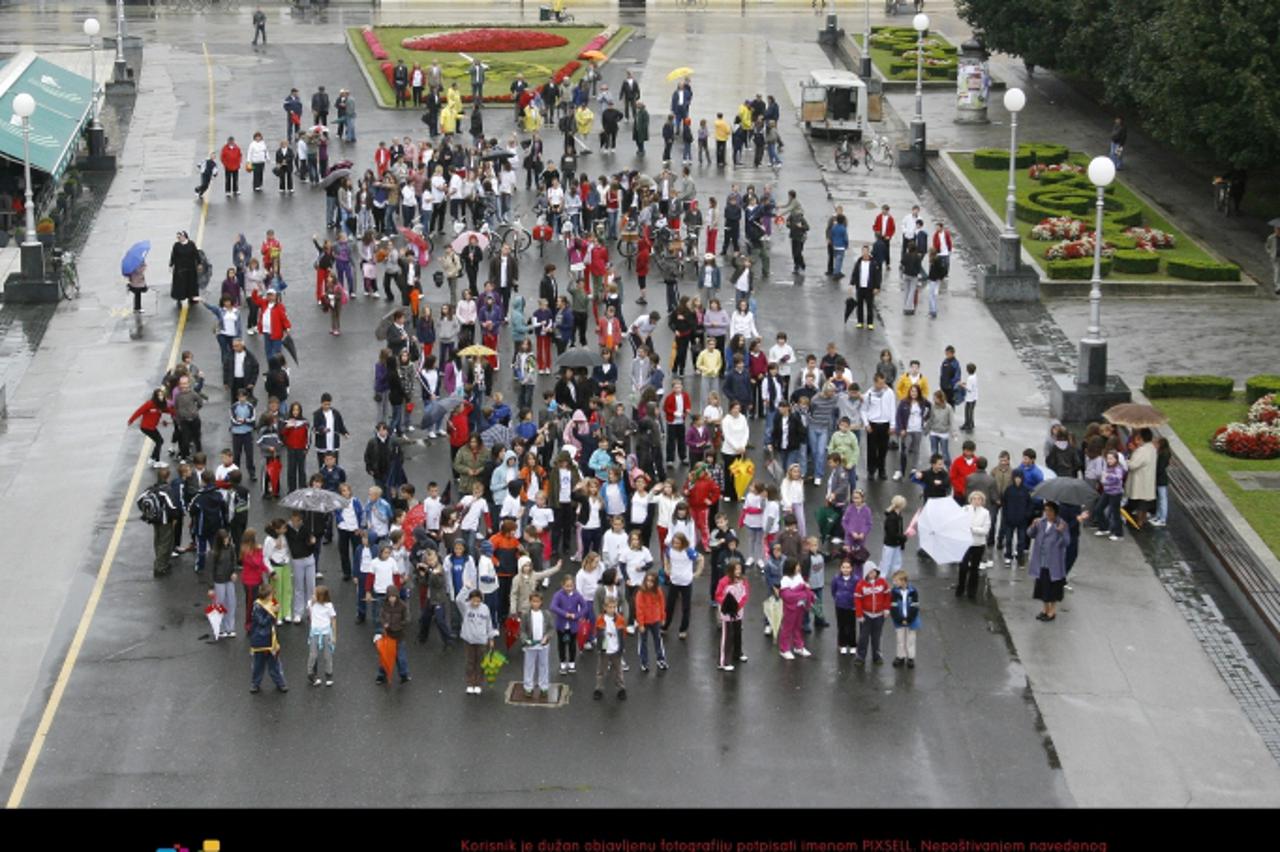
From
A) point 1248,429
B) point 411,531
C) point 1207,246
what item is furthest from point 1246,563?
point 1207,246

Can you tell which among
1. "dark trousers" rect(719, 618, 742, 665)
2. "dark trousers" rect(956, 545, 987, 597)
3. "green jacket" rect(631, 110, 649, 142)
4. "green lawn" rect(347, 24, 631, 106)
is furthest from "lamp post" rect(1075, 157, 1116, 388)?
"green lawn" rect(347, 24, 631, 106)

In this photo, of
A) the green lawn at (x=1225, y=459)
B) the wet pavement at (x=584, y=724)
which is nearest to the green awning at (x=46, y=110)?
the wet pavement at (x=584, y=724)

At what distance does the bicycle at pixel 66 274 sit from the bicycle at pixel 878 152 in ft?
69.6

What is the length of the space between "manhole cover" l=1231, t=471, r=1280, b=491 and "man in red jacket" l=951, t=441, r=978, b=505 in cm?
435

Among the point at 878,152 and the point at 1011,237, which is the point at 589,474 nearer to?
the point at 1011,237

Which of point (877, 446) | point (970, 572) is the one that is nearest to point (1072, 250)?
point (877, 446)

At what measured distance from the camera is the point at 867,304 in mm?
38688

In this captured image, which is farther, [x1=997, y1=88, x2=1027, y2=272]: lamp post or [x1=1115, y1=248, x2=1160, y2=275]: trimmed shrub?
[x1=1115, y1=248, x2=1160, y2=275]: trimmed shrub

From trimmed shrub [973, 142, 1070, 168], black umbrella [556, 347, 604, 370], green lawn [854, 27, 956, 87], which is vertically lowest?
trimmed shrub [973, 142, 1070, 168]

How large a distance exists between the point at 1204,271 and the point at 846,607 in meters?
20.7

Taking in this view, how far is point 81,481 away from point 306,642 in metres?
7.12

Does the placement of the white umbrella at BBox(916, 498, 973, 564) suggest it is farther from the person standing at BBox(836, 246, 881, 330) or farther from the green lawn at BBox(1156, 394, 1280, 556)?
the person standing at BBox(836, 246, 881, 330)

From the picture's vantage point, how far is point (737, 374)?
32031 millimetres

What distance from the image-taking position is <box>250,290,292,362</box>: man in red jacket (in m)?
34.1
